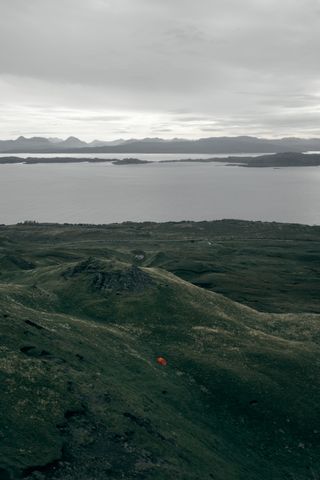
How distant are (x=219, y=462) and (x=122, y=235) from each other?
525 feet

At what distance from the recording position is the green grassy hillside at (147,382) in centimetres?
2916

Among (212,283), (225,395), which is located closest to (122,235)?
(212,283)

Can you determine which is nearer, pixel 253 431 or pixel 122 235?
pixel 253 431

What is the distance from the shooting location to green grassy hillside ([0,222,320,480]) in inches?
1148

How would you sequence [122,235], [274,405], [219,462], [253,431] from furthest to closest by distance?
[122,235] < [274,405] < [253,431] < [219,462]

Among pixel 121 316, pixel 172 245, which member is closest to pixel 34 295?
pixel 121 316

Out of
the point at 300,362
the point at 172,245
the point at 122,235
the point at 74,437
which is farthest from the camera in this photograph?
the point at 122,235

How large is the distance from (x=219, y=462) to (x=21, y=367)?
16765mm

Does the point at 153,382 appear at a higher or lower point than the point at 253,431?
higher

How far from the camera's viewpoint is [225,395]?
43.2 m

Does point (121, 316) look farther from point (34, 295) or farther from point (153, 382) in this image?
point (153, 382)

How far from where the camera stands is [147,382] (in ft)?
136

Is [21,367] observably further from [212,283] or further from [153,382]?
[212,283]

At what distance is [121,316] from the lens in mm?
56531
